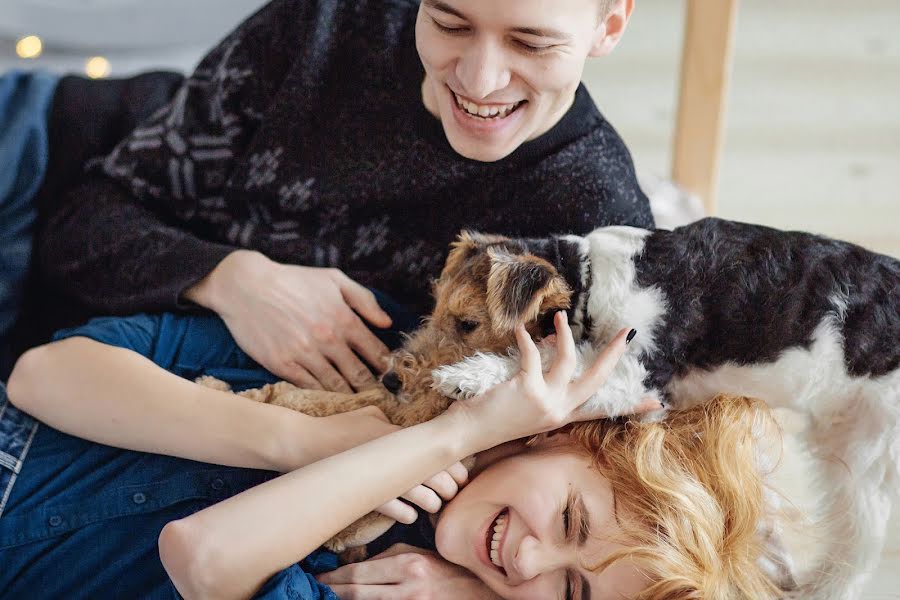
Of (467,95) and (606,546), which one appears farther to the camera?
(467,95)

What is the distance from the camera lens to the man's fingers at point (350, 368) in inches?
64.4

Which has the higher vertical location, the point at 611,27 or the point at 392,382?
the point at 611,27

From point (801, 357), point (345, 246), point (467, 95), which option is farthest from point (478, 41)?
point (801, 357)

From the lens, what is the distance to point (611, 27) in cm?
157

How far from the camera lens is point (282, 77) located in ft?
6.04

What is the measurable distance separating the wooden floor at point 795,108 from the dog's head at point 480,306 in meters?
1.45

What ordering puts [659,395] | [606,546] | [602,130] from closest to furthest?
[606,546] → [659,395] → [602,130]

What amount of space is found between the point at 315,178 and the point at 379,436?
0.60 meters

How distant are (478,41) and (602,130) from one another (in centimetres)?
44

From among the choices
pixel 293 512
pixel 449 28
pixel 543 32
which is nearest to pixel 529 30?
pixel 543 32

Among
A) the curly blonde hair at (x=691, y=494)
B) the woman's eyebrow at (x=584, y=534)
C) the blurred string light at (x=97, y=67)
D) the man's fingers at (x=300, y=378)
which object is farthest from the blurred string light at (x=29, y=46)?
the woman's eyebrow at (x=584, y=534)

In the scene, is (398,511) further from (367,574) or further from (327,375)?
(327,375)

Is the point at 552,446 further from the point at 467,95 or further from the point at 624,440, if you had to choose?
the point at 467,95

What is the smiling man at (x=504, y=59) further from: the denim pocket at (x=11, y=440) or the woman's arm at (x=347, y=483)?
the denim pocket at (x=11, y=440)
